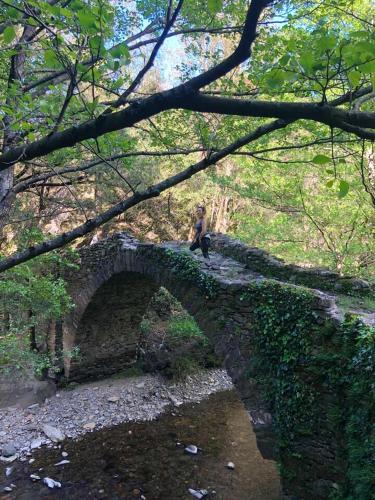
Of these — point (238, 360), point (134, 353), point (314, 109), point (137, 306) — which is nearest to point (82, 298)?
point (137, 306)

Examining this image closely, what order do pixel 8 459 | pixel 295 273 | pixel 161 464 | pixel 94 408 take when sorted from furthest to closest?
pixel 94 408, pixel 8 459, pixel 161 464, pixel 295 273

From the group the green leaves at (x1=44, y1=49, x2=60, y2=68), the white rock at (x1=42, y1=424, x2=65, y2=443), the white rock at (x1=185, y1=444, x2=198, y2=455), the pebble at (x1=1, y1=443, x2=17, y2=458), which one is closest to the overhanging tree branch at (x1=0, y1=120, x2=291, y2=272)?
the green leaves at (x1=44, y1=49, x2=60, y2=68)

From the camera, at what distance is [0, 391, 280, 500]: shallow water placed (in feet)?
22.4

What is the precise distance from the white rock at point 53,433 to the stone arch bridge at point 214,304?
2872mm

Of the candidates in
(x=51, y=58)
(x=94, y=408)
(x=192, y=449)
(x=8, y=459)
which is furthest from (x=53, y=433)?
(x=51, y=58)

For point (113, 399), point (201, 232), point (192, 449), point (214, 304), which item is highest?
point (201, 232)

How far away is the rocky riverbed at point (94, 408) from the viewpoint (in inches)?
352

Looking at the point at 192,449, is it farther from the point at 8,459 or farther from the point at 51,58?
the point at 51,58

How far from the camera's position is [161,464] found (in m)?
7.74

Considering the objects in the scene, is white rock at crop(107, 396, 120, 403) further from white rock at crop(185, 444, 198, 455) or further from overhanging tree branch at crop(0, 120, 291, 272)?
overhanging tree branch at crop(0, 120, 291, 272)

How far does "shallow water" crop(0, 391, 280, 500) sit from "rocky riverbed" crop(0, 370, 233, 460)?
0.38m

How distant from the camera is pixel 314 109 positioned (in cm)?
200

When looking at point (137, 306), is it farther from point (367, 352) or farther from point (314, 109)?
point (314, 109)

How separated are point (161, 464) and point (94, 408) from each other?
3.31 meters
